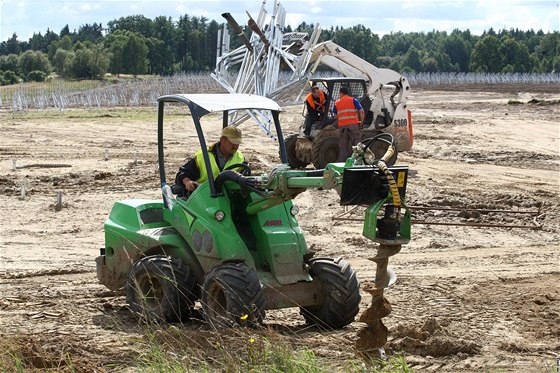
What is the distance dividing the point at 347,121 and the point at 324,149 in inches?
38.4

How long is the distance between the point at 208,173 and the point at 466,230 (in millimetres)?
6571

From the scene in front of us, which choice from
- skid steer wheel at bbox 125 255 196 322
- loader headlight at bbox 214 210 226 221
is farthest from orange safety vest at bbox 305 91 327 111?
loader headlight at bbox 214 210 226 221

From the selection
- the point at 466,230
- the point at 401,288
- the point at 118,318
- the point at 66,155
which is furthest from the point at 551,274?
the point at 66,155

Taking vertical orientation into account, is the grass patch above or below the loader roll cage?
below

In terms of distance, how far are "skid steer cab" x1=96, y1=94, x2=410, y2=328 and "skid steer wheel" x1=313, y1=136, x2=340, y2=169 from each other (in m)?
10.3

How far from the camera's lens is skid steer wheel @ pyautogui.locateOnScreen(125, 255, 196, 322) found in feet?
28.1

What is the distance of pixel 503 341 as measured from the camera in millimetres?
8297

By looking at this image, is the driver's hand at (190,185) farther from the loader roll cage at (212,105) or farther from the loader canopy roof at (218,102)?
the loader canopy roof at (218,102)

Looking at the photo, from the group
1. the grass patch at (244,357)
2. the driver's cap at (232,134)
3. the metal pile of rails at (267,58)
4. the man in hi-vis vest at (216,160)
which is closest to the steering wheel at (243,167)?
the man in hi-vis vest at (216,160)

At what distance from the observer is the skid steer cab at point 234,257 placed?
8.05 meters

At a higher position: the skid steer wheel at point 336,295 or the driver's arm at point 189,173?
the driver's arm at point 189,173

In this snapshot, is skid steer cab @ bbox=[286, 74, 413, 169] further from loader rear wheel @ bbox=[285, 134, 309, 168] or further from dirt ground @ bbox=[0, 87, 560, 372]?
dirt ground @ bbox=[0, 87, 560, 372]

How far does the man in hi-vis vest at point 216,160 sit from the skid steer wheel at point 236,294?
99cm

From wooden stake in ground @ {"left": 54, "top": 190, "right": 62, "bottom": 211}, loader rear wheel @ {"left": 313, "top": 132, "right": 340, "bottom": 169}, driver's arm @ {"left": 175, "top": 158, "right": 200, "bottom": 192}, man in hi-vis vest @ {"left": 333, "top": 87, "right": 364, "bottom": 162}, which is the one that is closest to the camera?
driver's arm @ {"left": 175, "top": 158, "right": 200, "bottom": 192}
